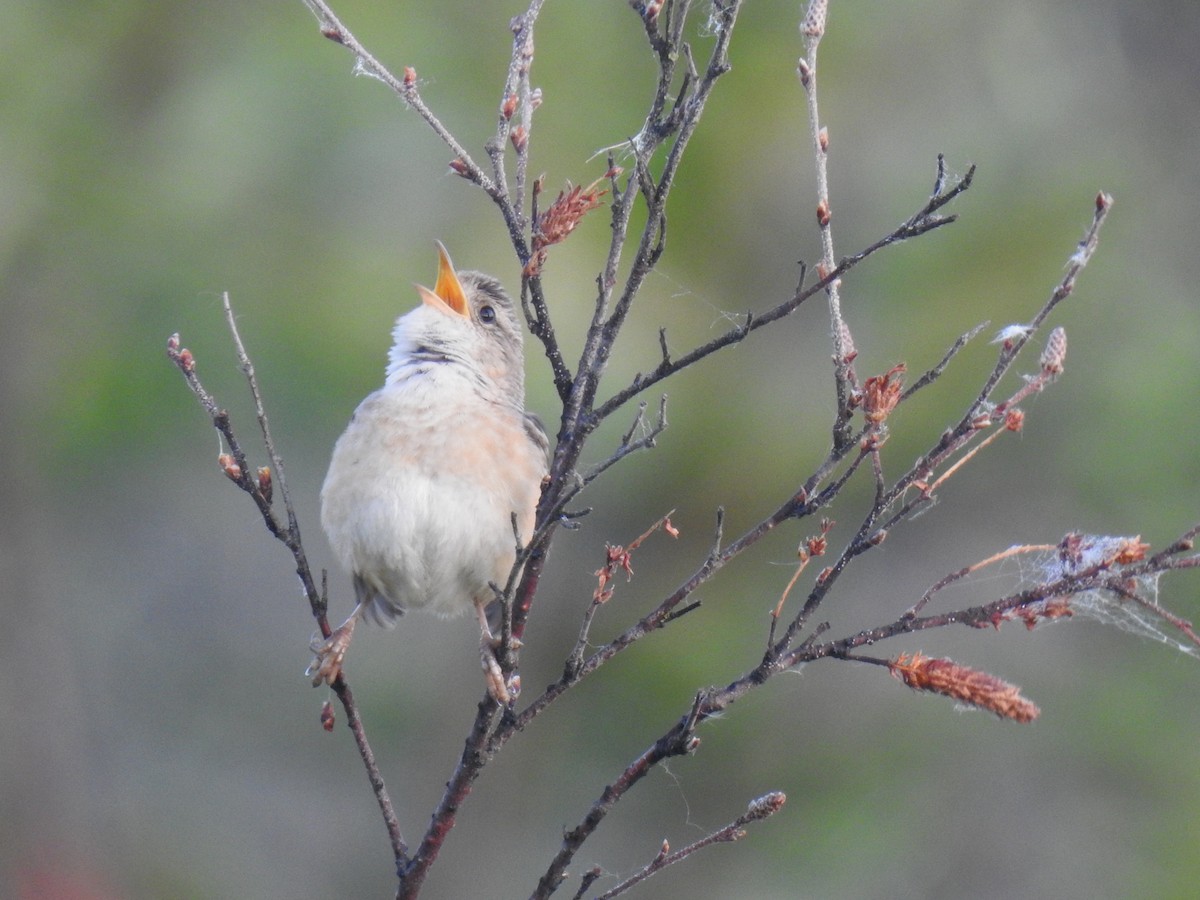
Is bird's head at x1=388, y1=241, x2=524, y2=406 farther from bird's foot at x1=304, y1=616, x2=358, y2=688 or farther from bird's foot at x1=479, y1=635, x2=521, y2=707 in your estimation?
bird's foot at x1=479, y1=635, x2=521, y2=707

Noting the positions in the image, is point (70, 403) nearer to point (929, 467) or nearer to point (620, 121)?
point (620, 121)

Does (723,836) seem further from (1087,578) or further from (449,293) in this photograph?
(449,293)

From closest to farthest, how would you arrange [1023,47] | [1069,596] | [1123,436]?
[1069,596] → [1123,436] → [1023,47]

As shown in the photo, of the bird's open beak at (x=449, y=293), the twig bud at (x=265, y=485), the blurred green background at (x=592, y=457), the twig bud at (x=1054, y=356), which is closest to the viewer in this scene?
the twig bud at (x=1054, y=356)

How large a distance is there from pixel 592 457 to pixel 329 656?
4292 millimetres

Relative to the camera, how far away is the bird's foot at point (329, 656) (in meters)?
3.29

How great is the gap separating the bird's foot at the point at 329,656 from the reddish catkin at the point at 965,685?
4.26 ft

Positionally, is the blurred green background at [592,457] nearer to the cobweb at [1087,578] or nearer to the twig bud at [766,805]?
the twig bud at [766,805]

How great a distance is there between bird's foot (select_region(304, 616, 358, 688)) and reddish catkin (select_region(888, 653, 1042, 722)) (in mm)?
1299

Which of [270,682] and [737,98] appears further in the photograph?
[737,98]

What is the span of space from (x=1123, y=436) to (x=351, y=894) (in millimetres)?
5302

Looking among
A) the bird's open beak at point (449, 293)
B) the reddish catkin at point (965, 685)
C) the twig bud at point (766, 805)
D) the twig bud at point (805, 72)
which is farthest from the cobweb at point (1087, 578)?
the bird's open beak at point (449, 293)

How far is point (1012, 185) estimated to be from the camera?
9203 mm

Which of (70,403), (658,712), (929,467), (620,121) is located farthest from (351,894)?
(929,467)
